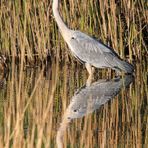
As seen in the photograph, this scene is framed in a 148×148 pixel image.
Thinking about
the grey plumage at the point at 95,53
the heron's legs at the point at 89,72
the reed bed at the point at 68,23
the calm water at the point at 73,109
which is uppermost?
the reed bed at the point at 68,23

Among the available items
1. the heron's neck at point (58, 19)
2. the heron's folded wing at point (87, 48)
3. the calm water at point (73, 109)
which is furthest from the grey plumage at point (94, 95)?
the heron's neck at point (58, 19)

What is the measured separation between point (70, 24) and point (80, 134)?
16.9ft

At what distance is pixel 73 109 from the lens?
307 inches

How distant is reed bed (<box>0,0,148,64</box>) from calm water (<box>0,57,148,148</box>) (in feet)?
1.02

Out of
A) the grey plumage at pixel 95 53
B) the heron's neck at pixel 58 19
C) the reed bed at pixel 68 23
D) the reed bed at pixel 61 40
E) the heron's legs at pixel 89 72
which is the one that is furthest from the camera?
the reed bed at pixel 68 23

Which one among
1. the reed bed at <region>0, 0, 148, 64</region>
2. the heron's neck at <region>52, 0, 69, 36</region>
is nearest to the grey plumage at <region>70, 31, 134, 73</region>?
the heron's neck at <region>52, 0, 69, 36</region>

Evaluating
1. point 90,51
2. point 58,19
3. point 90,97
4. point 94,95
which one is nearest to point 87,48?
point 90,51

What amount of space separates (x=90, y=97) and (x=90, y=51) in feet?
7.49

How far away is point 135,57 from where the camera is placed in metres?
11.5

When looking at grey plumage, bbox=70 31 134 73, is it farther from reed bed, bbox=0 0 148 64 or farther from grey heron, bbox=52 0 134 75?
reed bed, bbox=0 0 148 64

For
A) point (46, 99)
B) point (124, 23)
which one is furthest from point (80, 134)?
point (124, 23)

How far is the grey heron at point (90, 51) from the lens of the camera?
10469 millimetres

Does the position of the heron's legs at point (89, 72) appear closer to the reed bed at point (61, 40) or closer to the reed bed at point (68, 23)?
the reed bed at point (61, 40)

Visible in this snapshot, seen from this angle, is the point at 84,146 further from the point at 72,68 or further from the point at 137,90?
the point at 72,68
